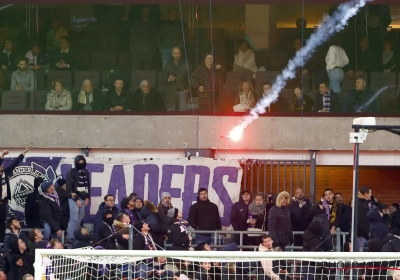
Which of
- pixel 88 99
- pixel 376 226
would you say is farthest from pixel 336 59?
pixel 88 99

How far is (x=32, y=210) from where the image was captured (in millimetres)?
20688

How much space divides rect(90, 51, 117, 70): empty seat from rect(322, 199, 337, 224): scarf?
5.31m

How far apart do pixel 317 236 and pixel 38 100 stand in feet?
22.9

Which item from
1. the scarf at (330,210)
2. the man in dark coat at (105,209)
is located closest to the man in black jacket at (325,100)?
the scarf at (330,210)

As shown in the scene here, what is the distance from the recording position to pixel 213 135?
910 inches

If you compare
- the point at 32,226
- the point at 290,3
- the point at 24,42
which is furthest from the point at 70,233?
the point at 290,3

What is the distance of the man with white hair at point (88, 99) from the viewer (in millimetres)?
23109

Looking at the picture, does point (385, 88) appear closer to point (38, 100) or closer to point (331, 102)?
point (331, 102)

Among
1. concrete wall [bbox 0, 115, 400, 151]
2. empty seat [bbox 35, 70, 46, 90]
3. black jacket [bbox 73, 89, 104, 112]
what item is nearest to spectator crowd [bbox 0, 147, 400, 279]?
concrete wall [bbox 0, 115, 400, 151]

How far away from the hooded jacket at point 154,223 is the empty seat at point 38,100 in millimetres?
4934

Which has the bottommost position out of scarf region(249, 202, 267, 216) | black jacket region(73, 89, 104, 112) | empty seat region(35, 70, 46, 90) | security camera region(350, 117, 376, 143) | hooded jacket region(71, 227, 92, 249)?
hooded jacket region(71, 227, 92, 249)

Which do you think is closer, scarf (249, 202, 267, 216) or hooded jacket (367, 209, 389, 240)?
hooded jacket (367, 209, 389, 240)

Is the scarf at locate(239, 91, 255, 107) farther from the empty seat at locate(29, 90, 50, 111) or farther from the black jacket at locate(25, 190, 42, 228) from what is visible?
the black jacket at locate(25, 190, 42, 228)

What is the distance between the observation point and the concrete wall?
23141 millimetres
